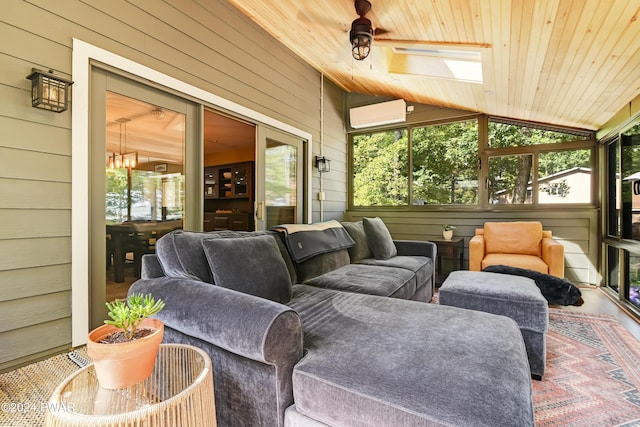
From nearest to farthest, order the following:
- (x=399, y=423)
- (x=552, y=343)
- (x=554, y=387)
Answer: (x=399, y=423)
(x=554, y=387)
(x=552, y=343)

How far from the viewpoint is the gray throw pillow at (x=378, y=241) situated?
3.50m

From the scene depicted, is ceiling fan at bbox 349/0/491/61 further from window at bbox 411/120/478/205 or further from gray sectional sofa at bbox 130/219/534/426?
window at bbox 411/120/478/205

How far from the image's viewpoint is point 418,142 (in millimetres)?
5016

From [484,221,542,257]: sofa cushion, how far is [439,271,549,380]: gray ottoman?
1750 mm

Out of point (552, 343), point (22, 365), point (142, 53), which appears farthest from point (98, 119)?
point (552, 343)

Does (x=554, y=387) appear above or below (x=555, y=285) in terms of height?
below

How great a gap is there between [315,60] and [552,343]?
418 centimetres

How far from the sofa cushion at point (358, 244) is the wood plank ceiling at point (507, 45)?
1959mm

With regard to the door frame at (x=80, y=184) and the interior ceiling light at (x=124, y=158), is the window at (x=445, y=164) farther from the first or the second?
the door frame at (x=80, y=184)

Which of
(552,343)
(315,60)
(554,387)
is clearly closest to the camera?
(554,387)

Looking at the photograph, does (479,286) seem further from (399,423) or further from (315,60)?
(315,60)

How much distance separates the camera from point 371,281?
243cm

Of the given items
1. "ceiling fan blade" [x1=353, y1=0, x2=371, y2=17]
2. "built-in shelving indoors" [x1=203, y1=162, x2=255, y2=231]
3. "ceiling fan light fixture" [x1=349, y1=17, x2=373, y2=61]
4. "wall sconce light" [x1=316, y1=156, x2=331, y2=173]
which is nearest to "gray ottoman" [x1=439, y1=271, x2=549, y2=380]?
"ceiling fan light fixture" [x1=349, y1=17, x2=373, y2=61]

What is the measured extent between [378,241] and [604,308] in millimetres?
2386
